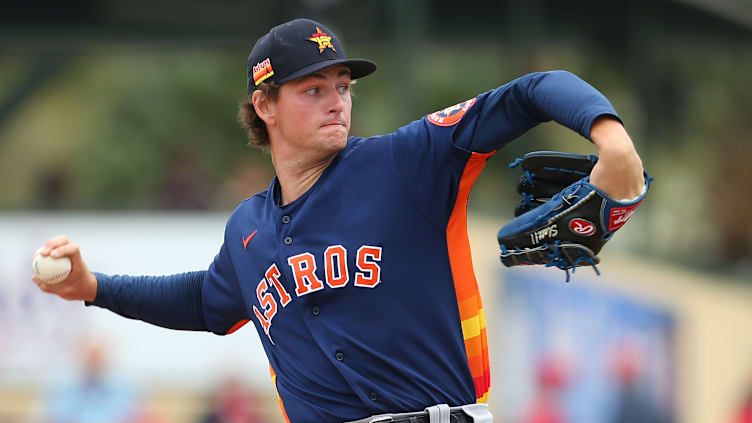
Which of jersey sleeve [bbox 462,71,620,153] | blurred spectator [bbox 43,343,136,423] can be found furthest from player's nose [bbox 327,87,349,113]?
blurred spectator [bbox 43,343,136,423]

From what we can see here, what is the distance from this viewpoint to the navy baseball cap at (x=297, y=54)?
3664 millimetres

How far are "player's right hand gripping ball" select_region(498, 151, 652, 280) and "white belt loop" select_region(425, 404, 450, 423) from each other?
1.63ft

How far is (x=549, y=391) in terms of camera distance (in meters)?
10.3

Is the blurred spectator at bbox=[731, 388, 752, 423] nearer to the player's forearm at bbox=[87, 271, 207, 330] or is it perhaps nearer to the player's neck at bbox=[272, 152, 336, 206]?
the player's forearm at bbox=[87, 271, 207, 330]

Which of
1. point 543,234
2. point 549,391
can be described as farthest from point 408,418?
point 549,391

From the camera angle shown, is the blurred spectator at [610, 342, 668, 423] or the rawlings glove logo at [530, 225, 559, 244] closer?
the rawlings glove logo at [530, 225, 559, 244]

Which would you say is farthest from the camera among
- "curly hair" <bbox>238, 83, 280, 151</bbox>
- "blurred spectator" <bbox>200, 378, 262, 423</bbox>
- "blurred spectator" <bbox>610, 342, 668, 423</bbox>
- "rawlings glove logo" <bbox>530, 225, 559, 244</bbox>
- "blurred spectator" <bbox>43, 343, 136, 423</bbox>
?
"blurred spectator" <bbox>43, 343, 136, 423</bbox>

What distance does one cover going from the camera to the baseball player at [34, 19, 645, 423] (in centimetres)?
356

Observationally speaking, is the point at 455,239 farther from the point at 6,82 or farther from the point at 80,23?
A: the point at 6,82

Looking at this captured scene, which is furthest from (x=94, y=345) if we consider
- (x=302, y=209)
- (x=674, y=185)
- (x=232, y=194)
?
(x=302, y=209)

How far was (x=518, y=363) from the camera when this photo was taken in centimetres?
1060

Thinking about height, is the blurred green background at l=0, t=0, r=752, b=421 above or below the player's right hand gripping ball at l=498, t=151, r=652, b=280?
above

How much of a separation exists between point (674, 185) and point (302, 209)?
1004cm

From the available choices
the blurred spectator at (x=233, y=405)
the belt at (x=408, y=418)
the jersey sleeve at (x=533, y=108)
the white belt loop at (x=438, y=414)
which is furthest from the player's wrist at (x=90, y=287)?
the blurred spectator at (x=233, y=405)
